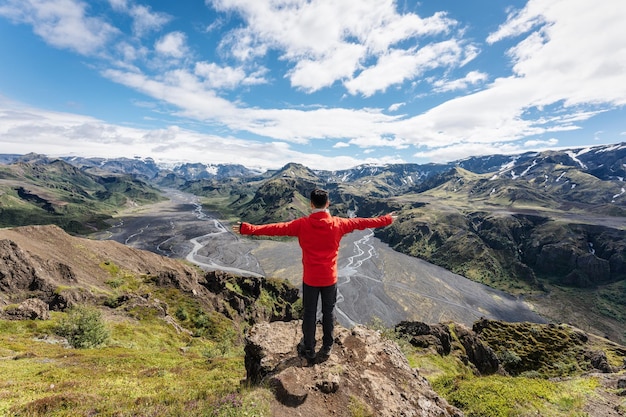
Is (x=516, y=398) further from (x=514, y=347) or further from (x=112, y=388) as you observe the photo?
(x=514, y=347)

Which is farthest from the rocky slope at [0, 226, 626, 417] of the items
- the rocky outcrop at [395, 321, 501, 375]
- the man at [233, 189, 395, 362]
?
the man at [233, 189, 395, 362]

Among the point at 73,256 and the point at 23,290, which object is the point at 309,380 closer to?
the point at 23,290

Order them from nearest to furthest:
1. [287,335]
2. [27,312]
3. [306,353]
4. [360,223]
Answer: [360,223], [306,353], [287,335], [27,312]

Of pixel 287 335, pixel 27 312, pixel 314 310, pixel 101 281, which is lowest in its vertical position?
pixel 101 281

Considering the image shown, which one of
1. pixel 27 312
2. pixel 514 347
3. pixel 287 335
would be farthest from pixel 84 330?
pixel 514 347

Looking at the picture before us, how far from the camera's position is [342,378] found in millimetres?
11031

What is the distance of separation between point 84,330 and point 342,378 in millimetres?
38100

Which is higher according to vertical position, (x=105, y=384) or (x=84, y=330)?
(x=105, y=384)

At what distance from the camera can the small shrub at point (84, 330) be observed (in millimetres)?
33625

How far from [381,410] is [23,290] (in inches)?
2852

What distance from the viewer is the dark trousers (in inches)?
428

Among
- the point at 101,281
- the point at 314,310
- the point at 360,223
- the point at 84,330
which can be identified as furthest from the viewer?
the point at 101,281

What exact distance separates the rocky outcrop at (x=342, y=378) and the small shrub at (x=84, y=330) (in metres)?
31.4

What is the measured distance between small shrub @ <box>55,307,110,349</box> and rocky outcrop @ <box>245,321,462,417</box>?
1238 inches
